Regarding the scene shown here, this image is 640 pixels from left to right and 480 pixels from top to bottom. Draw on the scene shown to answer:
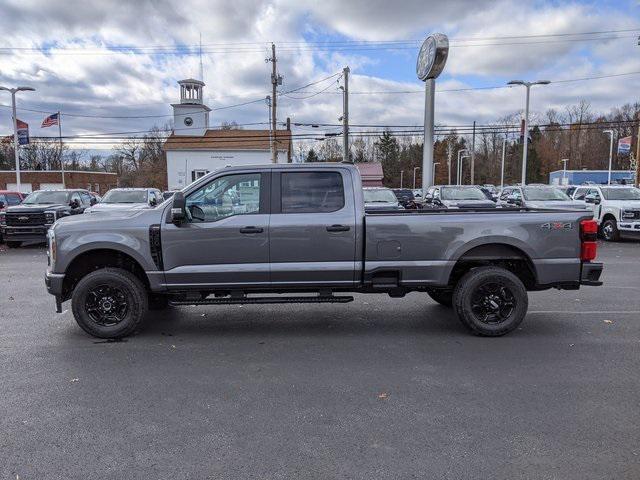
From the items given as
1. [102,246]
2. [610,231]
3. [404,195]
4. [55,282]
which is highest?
[102,246]

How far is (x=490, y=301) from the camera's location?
228 inches

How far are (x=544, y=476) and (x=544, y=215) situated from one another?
3480 mm

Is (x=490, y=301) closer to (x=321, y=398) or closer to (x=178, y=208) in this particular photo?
(x=321, y=398)

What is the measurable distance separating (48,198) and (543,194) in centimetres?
1764

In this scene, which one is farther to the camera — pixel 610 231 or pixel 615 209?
pixel 610 231

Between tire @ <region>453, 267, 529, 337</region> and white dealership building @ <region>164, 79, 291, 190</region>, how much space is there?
4874 centimetres

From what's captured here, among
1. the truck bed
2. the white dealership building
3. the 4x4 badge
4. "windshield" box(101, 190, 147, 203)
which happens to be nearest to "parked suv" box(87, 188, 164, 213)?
"windshield" box(101, 190, 147, 203)

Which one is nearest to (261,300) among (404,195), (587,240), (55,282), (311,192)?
(311,192)

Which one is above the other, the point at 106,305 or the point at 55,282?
the point at 55,282

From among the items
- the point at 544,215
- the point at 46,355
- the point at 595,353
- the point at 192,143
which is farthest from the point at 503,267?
the point at 192,143

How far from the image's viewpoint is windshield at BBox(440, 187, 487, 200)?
18.5 meters

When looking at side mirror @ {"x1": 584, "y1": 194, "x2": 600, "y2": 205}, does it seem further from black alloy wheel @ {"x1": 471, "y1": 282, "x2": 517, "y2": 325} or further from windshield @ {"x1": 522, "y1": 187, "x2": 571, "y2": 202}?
black alloy wheel @ {"x1": 471, "y1": 282, "x2": 517, "y2": 325}

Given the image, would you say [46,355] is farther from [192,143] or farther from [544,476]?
[192,143]

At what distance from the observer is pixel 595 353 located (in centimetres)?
520
